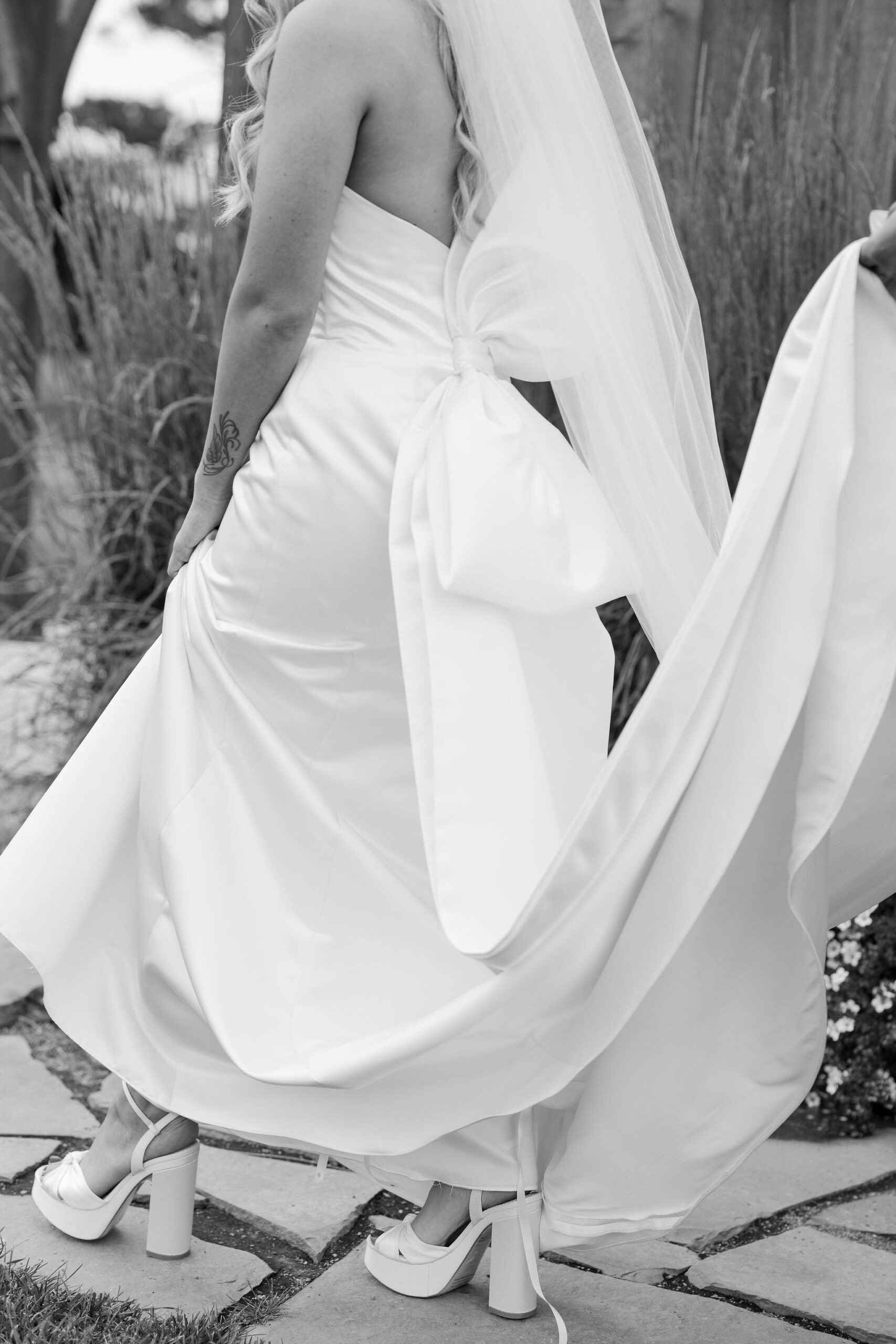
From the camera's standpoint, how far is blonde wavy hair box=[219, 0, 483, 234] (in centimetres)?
188

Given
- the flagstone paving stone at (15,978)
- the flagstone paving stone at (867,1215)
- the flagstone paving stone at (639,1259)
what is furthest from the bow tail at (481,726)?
the flagstone paving stone at (15,978)

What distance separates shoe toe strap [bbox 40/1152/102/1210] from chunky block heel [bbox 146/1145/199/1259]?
3.4 inches

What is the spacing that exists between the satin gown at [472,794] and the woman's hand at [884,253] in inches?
0.7

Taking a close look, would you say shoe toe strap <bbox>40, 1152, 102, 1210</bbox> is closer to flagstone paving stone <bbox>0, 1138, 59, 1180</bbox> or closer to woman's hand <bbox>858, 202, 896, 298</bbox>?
flagstone paving stone <bbox>0, 1138, 59, 1180</bbox>

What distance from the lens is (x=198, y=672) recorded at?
1.92 meters

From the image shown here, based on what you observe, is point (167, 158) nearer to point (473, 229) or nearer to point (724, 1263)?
point (473, 229)

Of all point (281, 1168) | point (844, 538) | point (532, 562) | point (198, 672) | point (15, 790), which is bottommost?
point (15, 790)

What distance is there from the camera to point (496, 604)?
1751 mm

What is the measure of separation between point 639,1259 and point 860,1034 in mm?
763

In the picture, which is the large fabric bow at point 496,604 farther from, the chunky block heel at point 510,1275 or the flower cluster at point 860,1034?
the flower cluster at point 860,1034

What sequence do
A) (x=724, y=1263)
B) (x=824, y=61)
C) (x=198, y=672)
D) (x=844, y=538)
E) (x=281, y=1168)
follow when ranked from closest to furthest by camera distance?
(x=844, y=538)
(x=198, y=672)
(x=724, y=1263)
(x=281, y=1168)
(x=824, y=61)

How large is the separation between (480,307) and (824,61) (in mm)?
2412

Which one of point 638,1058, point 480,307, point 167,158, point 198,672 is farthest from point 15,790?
point 638,1058

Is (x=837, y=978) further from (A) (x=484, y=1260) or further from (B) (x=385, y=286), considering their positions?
(B) (x=385, y=286)
